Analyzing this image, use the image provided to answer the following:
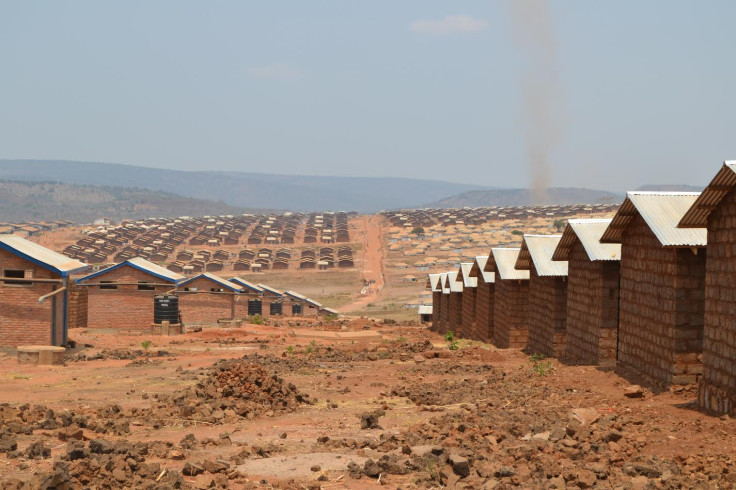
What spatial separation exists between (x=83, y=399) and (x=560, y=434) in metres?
9.21

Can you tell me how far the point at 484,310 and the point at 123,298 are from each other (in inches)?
656

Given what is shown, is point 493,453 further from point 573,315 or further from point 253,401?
point 573,315

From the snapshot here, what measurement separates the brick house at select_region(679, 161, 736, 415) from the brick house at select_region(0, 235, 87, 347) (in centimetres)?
1849

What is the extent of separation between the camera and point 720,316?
1238cm

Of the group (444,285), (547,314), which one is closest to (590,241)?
(547,314)

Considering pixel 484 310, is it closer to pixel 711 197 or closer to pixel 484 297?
pixel 484 297

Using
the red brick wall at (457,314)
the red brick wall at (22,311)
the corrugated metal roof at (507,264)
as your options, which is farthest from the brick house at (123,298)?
the corrugated metal roof at (507,264)

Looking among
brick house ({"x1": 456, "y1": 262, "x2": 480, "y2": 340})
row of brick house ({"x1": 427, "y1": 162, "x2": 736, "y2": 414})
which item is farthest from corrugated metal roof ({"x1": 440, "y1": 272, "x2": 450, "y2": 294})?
row of brick house ({"x1": 427, "y1": 162, "x2": 736, "y2": 414})

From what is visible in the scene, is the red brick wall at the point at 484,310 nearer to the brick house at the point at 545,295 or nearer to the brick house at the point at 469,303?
the brick house at the point at 469,303

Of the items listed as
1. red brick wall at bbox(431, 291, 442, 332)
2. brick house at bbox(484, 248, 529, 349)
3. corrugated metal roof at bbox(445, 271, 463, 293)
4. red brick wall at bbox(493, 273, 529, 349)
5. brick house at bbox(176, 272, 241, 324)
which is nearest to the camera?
brick house at bbox(484, 248, 529, 349)

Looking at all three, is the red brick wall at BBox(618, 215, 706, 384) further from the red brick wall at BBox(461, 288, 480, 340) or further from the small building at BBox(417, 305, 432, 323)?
the small building at BBox(417, 305, 432, 323)

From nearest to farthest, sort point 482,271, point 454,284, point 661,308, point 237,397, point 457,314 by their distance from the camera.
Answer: point 661,308, point 237,397, point 482,271, point 454,284, point 457,314

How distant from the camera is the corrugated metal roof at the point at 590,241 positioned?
1809 centimetres

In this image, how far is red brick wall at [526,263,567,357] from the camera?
21.6 metres
